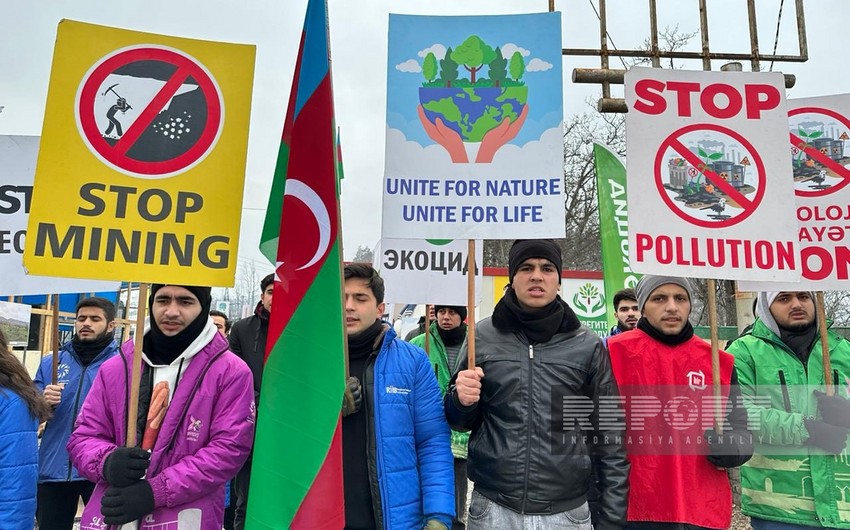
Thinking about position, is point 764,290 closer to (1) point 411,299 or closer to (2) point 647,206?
(2) point 647,206

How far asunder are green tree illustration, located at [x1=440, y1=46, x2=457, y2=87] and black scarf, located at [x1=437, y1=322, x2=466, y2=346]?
328cm

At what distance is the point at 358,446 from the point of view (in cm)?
289

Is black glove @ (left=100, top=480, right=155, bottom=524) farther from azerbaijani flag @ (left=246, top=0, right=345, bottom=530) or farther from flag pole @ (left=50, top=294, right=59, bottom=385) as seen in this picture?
flag pole @ (left=50, top=294, right=59, bottom=385)

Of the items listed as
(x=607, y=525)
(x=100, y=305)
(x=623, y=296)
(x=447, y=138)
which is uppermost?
(x=447, y=138)

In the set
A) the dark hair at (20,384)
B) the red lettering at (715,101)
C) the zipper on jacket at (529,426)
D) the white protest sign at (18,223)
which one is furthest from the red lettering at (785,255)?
the white protest sign at (18,223)

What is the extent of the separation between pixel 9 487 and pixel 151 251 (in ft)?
3.90

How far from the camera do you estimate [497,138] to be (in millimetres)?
3219

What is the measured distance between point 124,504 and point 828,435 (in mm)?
3223

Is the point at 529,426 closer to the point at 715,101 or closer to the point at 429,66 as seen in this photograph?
the point at 429,66

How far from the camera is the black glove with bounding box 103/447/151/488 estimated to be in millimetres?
2477

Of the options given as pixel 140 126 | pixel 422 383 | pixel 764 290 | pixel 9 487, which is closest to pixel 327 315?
pixel 422 383

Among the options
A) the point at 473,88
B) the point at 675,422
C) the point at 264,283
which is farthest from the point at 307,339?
the point at 264,283

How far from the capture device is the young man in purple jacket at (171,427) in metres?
2.53

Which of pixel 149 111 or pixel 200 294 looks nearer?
pixel 149 111
